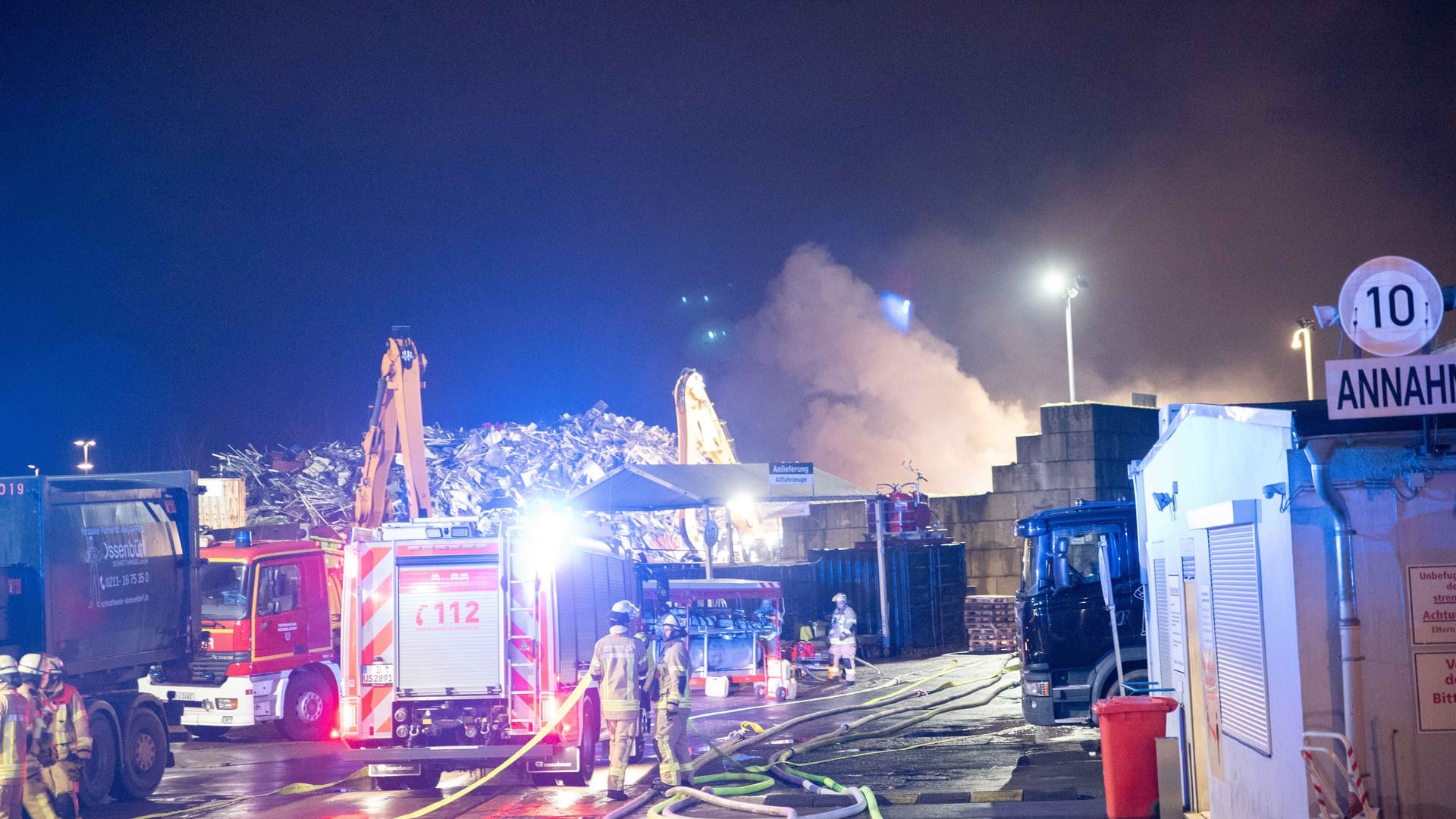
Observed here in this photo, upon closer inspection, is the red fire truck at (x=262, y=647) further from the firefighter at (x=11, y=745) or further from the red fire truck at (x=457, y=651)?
the firefighter at (x=11, y=745)

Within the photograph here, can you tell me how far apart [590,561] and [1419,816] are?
9.46 meters

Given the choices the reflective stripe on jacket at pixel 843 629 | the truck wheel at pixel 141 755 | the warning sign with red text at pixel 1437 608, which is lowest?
the truck wheel at pixel 141 755

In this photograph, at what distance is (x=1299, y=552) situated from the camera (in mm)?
7062

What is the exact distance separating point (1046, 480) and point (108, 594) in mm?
19253

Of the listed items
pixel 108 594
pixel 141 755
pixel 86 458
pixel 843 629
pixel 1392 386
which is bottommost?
pixel 141 755

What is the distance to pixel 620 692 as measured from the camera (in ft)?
40.7

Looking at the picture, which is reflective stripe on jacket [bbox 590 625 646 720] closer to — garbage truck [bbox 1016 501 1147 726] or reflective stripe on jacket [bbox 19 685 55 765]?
reflective stripe on jacket [bbox 19 685 55 765]

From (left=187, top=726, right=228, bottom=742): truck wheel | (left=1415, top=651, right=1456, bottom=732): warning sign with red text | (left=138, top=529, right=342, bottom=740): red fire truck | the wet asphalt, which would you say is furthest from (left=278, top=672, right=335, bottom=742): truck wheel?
(left=1415, top=651, right=1456, bottom=732): warning sign with red text

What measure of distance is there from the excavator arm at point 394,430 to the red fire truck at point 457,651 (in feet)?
40.8

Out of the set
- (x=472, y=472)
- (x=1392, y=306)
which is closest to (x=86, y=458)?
(x=472, y=472)

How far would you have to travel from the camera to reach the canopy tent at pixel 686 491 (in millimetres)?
27328

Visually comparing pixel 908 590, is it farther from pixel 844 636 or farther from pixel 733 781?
pixel 733 781

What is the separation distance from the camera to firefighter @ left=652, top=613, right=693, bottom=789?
12.4m

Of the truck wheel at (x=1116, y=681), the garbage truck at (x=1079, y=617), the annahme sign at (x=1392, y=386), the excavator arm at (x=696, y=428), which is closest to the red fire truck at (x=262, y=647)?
the garbage truck at (x=1079, y=617)
